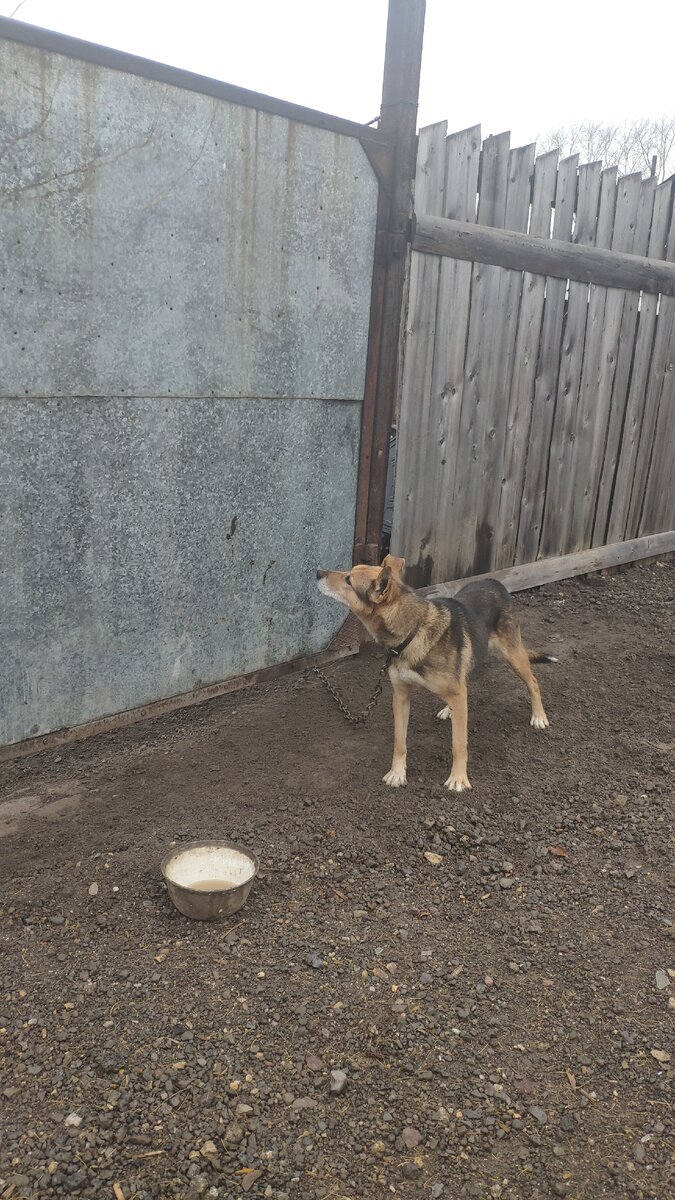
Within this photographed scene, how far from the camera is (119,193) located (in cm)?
362

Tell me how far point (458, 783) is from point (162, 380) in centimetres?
227

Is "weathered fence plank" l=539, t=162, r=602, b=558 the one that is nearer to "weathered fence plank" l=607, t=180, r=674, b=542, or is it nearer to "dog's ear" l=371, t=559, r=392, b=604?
"weathered fence plank" l=607, t=180, r=674, b=542

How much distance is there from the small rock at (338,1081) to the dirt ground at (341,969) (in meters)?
0.02

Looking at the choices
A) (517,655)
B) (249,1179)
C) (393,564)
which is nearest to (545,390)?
(517,655)

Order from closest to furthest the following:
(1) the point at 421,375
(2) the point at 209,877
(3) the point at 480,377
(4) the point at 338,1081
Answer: (4) the point at 338,1081 < (2) the point at 209,877 < (1) the point at 421,375 < (3) the point at 480,377

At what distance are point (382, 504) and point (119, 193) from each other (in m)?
2.21

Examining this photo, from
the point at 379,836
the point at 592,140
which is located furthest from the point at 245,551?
the point at 592,140

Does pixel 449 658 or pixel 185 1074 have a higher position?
pixel 449 658

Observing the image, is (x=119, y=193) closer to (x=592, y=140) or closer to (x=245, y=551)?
(x=245, y=551)

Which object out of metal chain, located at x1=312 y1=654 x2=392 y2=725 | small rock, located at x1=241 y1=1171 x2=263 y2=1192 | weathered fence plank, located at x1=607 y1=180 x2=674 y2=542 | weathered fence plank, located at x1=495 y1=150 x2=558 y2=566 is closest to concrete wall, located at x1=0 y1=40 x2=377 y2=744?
metal chain, located at x1=312 y1=654 x2=392 y2=725

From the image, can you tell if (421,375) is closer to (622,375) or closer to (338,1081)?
(622,375)

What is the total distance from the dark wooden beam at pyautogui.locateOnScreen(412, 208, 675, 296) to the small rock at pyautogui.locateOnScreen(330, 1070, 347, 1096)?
4.22m

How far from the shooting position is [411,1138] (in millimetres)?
2223

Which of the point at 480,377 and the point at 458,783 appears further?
the point at 480,377
